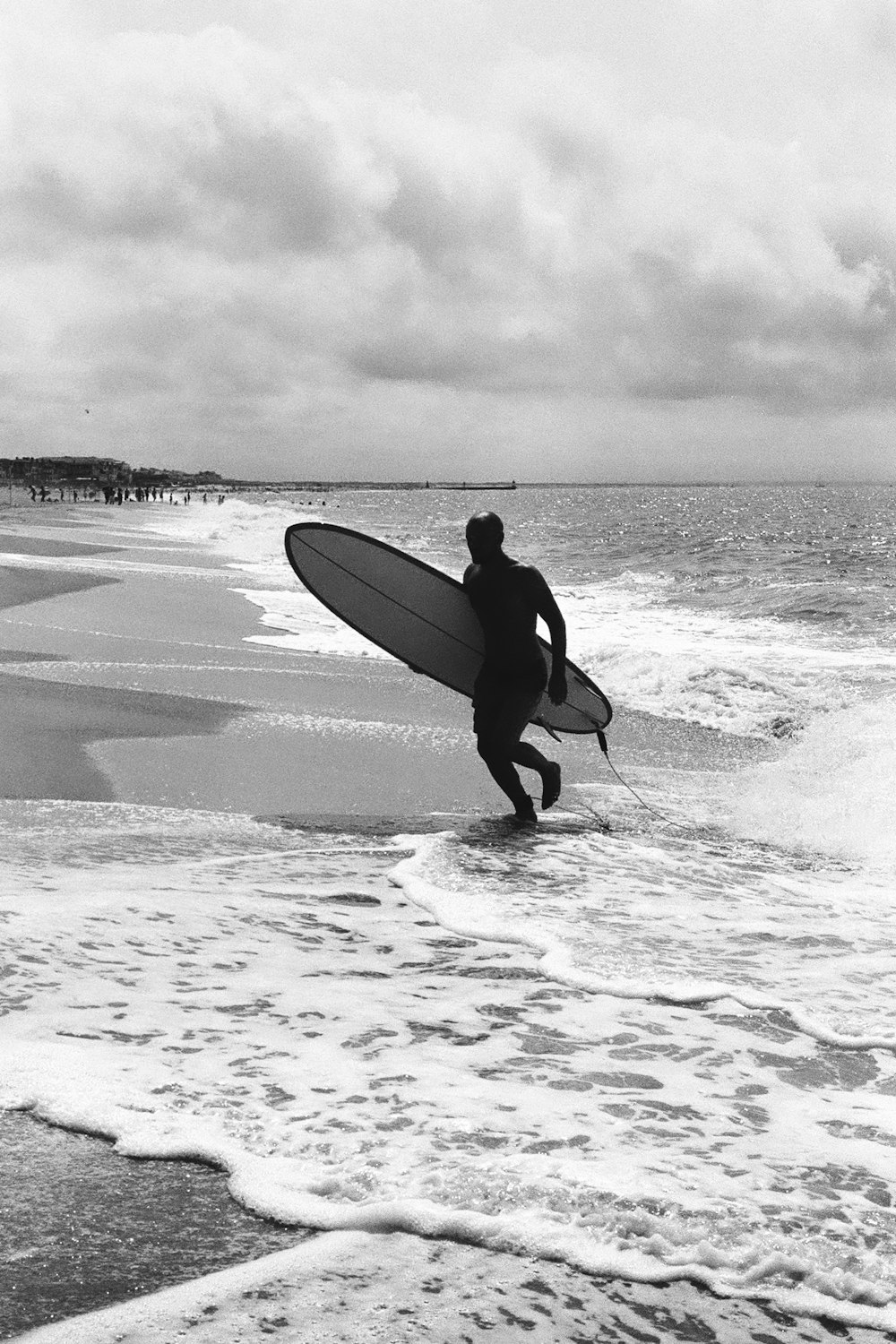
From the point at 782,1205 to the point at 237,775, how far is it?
5.37 m

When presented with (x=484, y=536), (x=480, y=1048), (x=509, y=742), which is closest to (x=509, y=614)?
(x=484, y=536)

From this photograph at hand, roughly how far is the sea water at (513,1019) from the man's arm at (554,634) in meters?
0.82

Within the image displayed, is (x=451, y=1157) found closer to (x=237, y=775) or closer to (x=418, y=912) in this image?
(x=418, y=912)

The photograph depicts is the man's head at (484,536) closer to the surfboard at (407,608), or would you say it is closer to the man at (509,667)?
the man at (509,667)

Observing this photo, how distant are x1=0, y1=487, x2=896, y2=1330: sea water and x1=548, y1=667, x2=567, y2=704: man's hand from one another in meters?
0.78

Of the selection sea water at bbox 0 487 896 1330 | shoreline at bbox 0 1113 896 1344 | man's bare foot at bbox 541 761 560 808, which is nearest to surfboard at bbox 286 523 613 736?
sea water at bbox 0 487 896 1330

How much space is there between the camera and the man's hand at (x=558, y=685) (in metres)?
7.00

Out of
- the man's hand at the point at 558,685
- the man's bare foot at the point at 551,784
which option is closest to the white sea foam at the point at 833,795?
the man's bare foot at the point at 551,784

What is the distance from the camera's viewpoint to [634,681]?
1284 cm

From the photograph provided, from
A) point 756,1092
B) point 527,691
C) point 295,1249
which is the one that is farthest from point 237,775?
point 295,1249

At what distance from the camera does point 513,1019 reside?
3.94 meters

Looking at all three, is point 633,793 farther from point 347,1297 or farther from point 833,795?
point 347,1297

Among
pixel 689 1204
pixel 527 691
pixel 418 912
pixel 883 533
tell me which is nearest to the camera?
pixel 689 1204

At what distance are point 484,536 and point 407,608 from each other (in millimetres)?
1409
